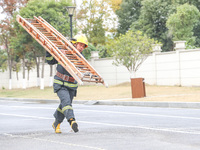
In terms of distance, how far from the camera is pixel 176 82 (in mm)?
30234

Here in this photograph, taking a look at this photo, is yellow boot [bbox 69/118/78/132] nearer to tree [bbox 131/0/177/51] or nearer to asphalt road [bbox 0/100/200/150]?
asphalt road [bbox 0/100/200/150]

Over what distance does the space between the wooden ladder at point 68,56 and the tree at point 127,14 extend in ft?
162

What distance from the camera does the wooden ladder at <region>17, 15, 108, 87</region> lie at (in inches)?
350

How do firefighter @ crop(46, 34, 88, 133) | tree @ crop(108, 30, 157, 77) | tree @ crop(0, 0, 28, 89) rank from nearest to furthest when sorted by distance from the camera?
1. firefighter @ crop(46, 34, 88, 133)
2. tree @ crop(108, 30, 157, 77)
3. tree @ crop(0, 0, 28, 89)

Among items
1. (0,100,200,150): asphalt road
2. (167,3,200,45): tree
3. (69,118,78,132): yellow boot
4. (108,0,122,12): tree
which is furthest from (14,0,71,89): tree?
(69,118,78,132): yellow boot

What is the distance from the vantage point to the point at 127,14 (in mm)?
59938

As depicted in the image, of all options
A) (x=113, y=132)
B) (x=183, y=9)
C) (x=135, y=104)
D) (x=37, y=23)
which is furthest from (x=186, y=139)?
(x=183, y=9)

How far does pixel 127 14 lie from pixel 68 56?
51.1m

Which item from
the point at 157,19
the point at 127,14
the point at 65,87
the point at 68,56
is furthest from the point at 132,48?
the point at 127,14

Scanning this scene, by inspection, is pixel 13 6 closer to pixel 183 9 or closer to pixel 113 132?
pixel 183 9

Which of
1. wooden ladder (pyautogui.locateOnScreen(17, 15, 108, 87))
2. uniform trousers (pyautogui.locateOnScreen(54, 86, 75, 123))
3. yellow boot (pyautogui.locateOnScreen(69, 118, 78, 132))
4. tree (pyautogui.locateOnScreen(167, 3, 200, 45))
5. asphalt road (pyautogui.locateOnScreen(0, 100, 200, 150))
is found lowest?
asphalt road (pyautogui.locateOnScreen(0, 100, 200, 150))

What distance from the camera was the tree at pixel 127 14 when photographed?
59.8 meters

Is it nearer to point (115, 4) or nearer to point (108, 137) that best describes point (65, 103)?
point (108, 137)

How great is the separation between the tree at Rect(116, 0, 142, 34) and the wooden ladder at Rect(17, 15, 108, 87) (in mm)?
49431
